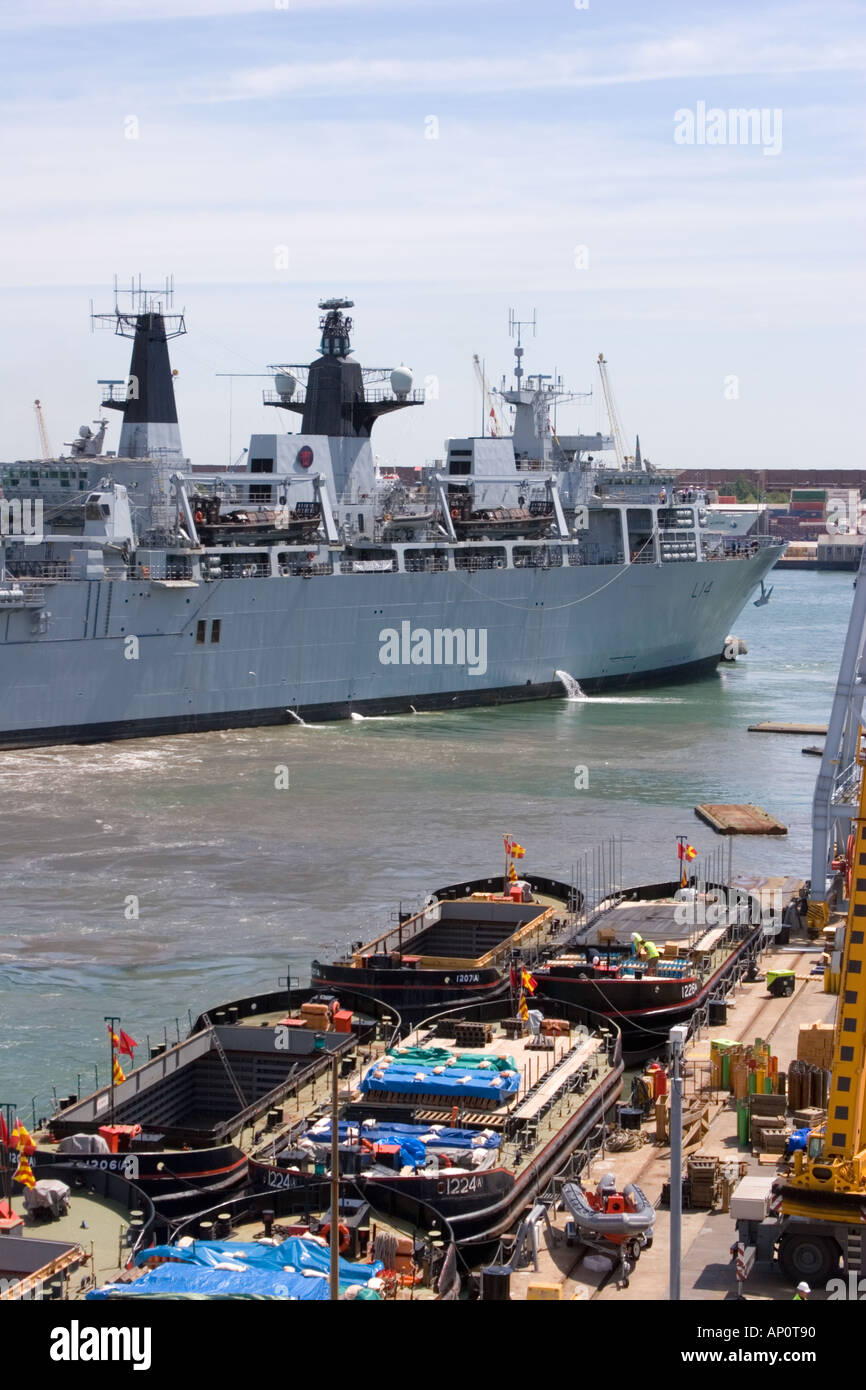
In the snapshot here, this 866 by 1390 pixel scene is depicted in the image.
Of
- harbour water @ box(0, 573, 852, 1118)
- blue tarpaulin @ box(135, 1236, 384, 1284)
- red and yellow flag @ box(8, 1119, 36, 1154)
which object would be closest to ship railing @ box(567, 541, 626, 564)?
harbour water @ box(0, 573, 852, 1118)

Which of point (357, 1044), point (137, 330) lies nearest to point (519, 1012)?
point (357, 1044)

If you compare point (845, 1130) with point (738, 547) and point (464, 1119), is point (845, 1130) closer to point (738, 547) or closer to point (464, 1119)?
point (464, 1119)

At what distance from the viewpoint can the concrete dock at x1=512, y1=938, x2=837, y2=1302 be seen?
47.4 ft

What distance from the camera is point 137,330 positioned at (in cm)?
5538

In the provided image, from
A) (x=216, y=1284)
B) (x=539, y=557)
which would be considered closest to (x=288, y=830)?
(x=216, y=1284)

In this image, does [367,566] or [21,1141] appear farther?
[367,566]

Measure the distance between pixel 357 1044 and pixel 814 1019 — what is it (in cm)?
600

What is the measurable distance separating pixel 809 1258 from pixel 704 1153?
3.22 metres

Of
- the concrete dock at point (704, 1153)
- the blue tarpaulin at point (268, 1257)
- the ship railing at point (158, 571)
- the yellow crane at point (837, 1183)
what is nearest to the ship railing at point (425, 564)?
the ship railing at point (158, 571)

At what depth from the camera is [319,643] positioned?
53.9 meters

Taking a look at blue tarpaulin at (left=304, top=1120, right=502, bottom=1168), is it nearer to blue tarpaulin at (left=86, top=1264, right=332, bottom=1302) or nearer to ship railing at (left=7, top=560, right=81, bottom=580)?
blue tarpaulin at (left=86, top=1264, right=332, bottom=1302)

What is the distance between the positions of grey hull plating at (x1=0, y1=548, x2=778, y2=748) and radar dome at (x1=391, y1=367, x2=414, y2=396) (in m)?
7.82

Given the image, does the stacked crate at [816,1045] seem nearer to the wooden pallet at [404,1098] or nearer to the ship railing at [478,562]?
the wooden pallet at [404,1098]
